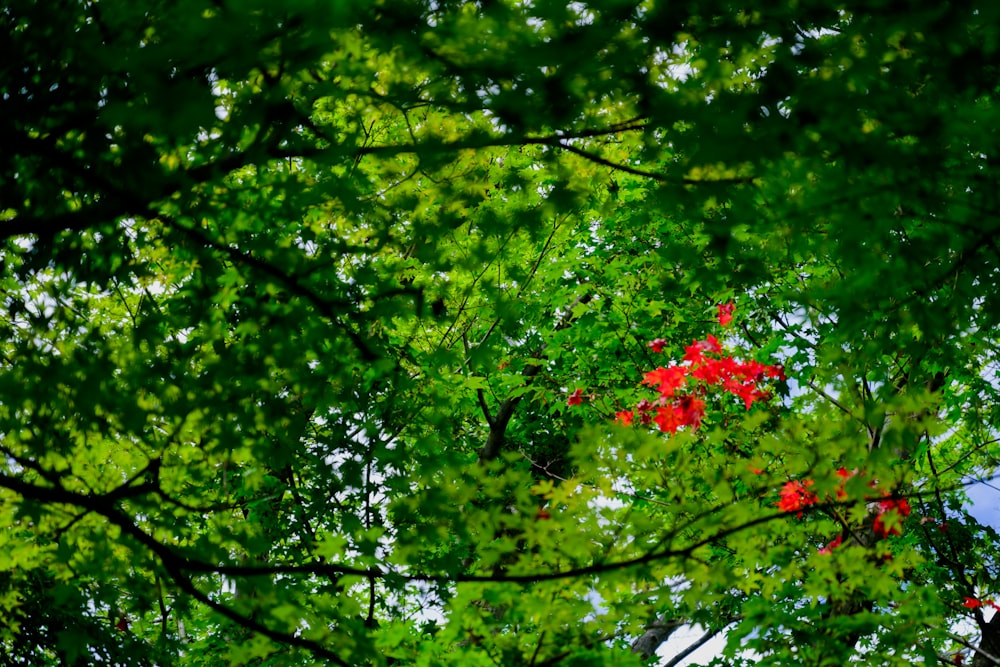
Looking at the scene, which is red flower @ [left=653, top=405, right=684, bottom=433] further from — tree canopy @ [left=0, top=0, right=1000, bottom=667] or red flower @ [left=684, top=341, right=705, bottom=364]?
tree canopy @ [left=0, top=0, right=1000, bottom=667]

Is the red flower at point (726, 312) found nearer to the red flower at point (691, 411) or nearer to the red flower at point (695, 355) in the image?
the red flower at point (695, 355)

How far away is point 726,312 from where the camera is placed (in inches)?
269

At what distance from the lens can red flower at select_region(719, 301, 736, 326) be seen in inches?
262

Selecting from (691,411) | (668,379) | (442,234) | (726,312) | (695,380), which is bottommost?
(442,234)

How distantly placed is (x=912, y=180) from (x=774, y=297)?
4.55 meters

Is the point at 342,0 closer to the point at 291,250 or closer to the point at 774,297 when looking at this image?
the point at 291,250

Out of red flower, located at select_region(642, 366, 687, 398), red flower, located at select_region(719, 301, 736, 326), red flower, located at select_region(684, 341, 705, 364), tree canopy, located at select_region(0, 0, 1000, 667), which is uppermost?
red flower, located at select_region(719, 301, 736, 326)

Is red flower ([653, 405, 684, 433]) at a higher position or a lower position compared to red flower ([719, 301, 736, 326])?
lower

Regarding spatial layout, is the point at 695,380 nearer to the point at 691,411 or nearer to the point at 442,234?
the point at 691,411

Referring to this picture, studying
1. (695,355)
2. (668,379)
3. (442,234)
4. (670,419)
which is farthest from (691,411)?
(442,234)

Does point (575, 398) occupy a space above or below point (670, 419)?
above

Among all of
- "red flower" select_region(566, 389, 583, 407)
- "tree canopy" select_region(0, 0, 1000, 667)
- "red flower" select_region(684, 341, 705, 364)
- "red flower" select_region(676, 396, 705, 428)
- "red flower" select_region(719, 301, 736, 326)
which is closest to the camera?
"tree canopy" select_region(0, 0, 1000, 667)

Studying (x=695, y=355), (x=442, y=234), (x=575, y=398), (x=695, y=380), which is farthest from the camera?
(x=575, y=398)

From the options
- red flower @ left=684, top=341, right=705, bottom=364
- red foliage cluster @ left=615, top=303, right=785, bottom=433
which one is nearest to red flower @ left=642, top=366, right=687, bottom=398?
red foliage cluster @ left=615, top=303, right=785, bottom=433
